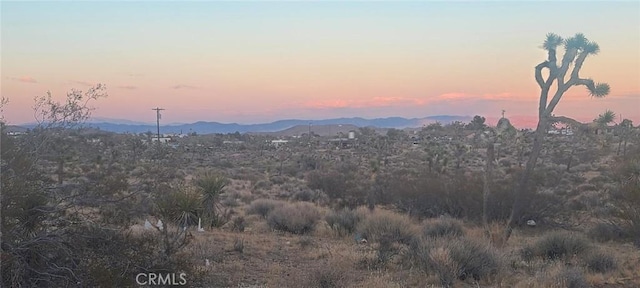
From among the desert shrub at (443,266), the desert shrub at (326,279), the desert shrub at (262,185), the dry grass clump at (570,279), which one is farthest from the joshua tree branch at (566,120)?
the desert shrub at (262,185)

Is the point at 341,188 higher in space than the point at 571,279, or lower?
lower

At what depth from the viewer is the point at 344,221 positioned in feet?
51.1

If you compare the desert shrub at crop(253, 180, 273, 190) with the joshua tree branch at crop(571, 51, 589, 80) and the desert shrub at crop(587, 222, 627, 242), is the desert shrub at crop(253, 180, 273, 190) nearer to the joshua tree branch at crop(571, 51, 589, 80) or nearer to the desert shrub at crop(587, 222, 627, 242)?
the desert shrub at crop(587, 222, 627, 242)

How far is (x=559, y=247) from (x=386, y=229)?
3.90 m

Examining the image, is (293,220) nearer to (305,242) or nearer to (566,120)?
(305,242)

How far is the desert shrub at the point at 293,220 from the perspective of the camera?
1541 cm

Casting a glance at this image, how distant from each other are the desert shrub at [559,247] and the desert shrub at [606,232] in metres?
3.11

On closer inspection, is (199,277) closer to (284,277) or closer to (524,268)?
(284,277)

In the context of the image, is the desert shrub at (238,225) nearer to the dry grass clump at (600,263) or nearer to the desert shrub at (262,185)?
the dry grass clump at (600,263)

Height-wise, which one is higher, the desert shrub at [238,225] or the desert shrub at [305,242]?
the desert shrub at [305,242]

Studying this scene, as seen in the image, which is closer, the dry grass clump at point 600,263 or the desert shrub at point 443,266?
the desert shrub at point 443,266

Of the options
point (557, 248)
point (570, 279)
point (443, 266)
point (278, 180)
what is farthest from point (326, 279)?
point (278, 180)

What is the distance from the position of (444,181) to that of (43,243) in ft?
54.3

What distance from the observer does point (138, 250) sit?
24.5 feet
